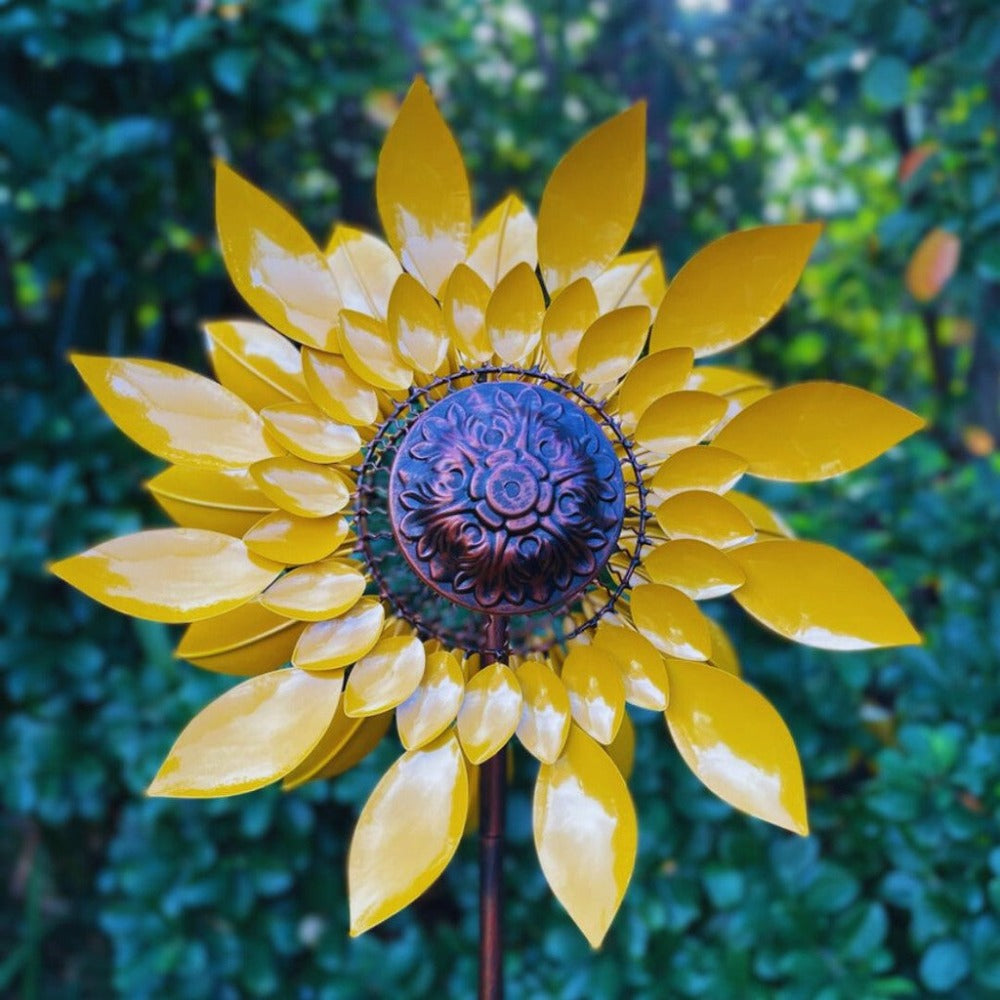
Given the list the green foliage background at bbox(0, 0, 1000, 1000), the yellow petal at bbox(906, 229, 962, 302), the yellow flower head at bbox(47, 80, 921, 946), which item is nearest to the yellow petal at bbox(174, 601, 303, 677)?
the yellow flower head at bbox(47, 80, 921, 946)

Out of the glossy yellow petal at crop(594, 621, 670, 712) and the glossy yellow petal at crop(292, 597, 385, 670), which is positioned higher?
the glossy yellow petal at crop(292, 597, 385, 670)

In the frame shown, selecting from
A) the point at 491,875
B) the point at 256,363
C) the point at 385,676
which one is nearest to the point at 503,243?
the point at 256,363

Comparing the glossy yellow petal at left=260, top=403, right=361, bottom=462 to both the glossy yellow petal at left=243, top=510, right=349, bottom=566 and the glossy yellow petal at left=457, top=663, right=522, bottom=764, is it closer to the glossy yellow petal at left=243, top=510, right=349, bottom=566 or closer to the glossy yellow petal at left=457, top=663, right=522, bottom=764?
the glossy yellow petal at left=243, top=510, right=349, bottom=566

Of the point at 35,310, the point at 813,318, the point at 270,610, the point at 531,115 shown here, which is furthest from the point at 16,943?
the point at 813,318

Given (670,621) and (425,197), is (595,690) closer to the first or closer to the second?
(670,621)

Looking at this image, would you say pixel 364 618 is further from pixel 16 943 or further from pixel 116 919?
pixel 16 943

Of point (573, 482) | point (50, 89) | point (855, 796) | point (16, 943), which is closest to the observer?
point (573, 482)
